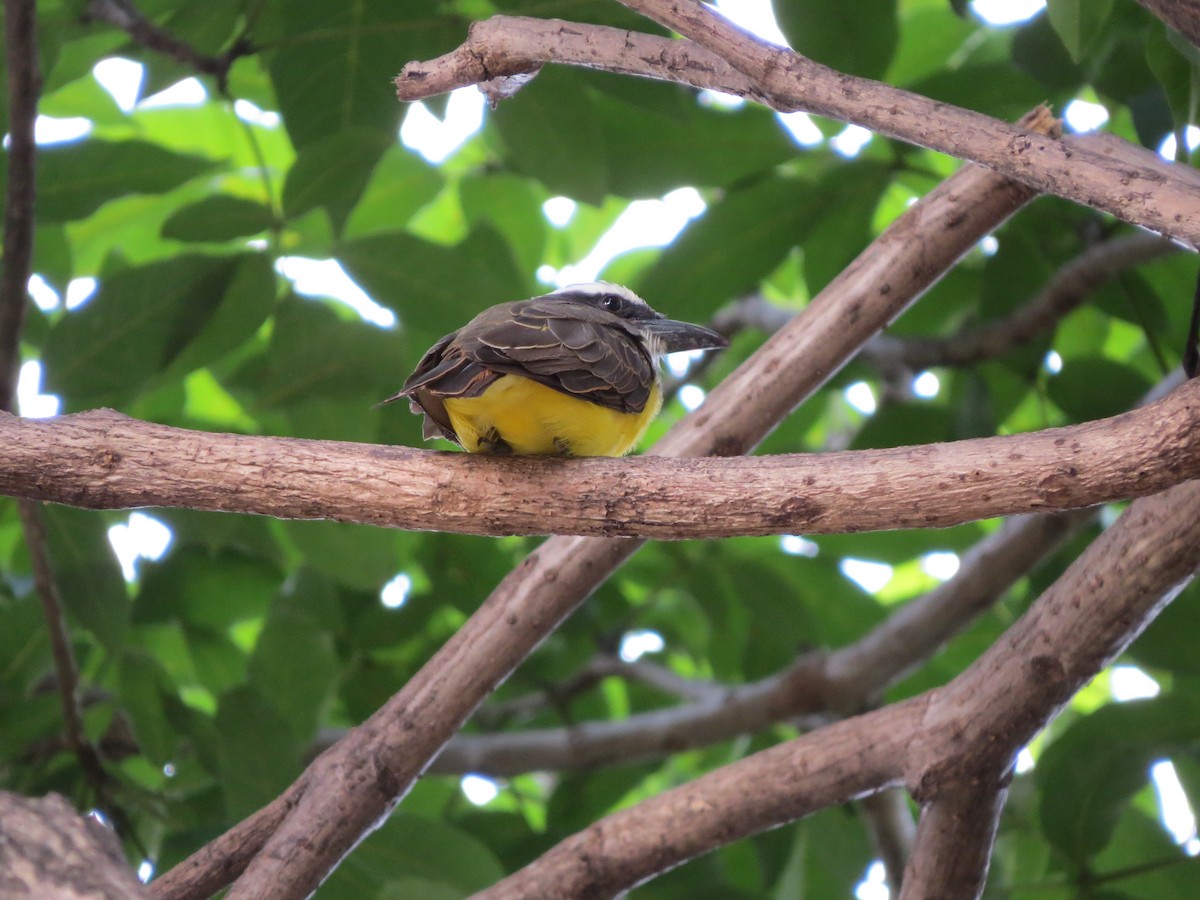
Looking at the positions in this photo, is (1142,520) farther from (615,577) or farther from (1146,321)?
(615,577)

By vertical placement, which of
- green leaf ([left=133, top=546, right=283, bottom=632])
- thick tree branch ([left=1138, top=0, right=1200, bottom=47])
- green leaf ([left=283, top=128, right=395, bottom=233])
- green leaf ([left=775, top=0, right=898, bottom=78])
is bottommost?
thick tree branch ([left=1138, top=0, right=1200, bottom=47])

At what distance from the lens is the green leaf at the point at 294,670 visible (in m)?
3.96

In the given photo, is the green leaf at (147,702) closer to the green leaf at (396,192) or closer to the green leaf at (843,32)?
the green leaf at (396,192)

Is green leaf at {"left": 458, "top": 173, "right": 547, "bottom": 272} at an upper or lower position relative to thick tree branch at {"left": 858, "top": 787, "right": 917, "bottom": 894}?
upper

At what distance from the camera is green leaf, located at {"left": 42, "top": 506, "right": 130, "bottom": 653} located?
12.0 ft

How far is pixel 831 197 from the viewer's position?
12.9ft

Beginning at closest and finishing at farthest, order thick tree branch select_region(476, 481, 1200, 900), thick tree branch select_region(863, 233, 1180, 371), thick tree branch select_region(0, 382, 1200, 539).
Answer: thick tree branch select_region(0, 382, 1200, 539), thick tree branch select_region(476, 481, 1200, 900), thick tree branch select_region(863, 233, 1180, 371)

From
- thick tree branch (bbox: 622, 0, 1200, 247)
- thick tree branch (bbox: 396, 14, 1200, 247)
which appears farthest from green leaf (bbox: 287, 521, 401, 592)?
thick tree branch (bbox: 622, 0, 1200, 247)

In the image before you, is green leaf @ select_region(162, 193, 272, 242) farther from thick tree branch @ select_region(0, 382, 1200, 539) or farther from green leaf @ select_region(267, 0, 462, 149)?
thick tree branch @ select_region(0, 382, 1200, 539)

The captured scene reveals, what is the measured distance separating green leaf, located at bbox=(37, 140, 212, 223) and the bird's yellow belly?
56.2 inches

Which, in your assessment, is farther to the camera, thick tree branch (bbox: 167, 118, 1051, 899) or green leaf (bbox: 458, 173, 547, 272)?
green leaf (bbox: 458, 173, 547, 272)

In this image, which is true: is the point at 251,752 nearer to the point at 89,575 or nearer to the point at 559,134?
the point at 89,575

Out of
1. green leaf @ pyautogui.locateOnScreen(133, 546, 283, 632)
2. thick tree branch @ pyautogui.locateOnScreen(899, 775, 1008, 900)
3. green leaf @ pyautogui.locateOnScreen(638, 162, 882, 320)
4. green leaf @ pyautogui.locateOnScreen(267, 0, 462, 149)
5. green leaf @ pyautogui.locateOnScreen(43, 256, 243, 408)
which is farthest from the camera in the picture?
green leaf @ pyautogui.locateOnScreen(133, 546, 283, 632)

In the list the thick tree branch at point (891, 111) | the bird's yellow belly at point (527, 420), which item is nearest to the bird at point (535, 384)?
the bird's yellow belly at point (527, 420)
